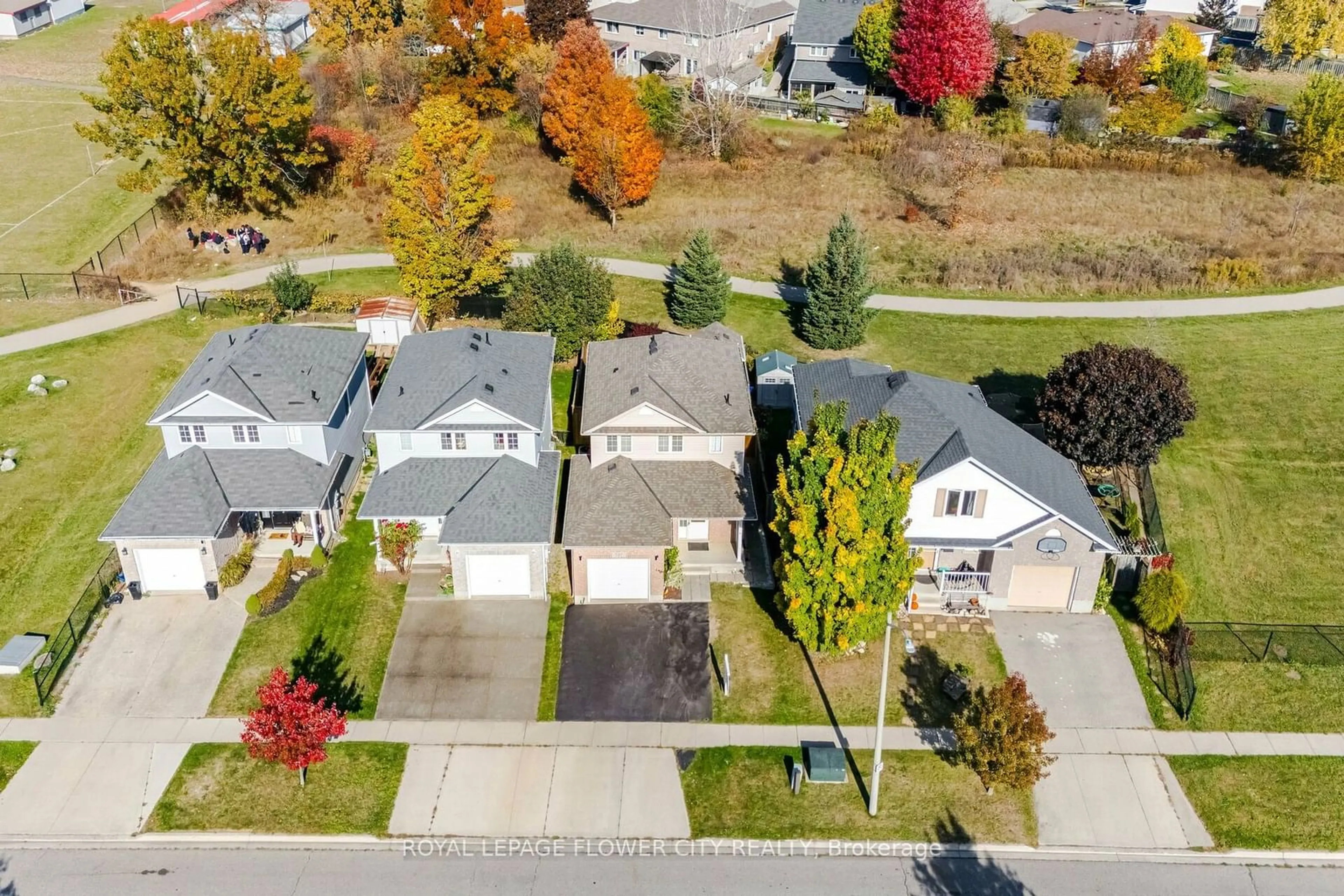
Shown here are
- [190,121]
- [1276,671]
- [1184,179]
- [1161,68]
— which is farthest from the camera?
[1161,68]

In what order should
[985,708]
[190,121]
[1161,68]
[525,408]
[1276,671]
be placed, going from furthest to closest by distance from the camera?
[1161,68], [190,121], [525,408], [1276,671], [985,708]

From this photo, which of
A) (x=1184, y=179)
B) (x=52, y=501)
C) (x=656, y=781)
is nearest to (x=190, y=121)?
(x=52, y=501)

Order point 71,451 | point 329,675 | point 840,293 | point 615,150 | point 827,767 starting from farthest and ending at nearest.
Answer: point 615,150, point 840,293, point 71,451, point 329,675, point 827,767

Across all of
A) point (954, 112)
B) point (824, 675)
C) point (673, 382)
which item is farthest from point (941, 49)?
point (824, 675)

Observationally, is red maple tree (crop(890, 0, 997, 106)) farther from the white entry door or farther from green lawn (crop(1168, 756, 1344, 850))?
green lawn (crop(1168, 756, 1344, 850))

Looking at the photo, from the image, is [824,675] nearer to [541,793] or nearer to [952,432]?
[952,432]

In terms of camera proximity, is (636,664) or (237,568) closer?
(636,664)

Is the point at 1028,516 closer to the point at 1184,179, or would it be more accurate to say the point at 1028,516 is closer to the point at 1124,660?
the point at 1124,660
